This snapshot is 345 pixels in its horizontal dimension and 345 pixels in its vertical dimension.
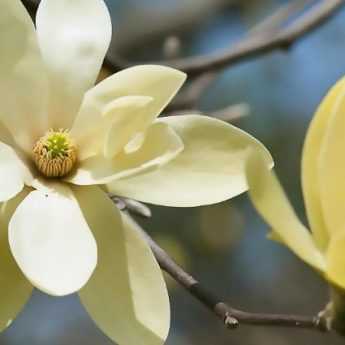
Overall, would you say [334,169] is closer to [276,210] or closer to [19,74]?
[276,210]

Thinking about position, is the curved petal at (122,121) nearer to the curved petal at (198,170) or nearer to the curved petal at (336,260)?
the curved petal at (198,170)

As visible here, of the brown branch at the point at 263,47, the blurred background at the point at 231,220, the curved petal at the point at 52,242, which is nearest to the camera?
the curved petal at the point at 52,242

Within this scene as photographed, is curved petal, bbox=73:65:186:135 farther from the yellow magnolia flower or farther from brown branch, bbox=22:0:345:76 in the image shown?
brown branch, bbox=22:0:345:76

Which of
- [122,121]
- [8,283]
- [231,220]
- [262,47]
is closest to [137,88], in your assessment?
[122,121]

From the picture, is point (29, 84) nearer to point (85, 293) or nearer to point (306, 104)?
point (85, 293)

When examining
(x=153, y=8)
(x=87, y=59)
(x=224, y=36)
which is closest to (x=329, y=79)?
(x=224, y=36)

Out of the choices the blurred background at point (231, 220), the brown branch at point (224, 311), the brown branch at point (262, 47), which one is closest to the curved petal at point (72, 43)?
the brown branch at point (224, 311)

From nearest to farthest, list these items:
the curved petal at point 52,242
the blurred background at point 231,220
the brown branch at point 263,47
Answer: the curved petal at point 52,242, the brown branch at point 263,47, the blurred background at point 231,220

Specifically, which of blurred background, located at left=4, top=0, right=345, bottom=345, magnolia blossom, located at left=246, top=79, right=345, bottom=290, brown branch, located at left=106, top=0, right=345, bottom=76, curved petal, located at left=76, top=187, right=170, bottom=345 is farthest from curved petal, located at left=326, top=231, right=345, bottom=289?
blurred background, located at left=4, top=0, right=345, bottom=345
